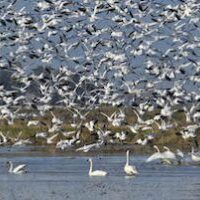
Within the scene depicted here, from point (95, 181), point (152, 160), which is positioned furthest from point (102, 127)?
point (95, 181)

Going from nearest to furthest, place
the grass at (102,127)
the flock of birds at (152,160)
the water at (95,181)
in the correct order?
the water at (95,181)
the flock of birds at (152,160)
the grass at (102,127)

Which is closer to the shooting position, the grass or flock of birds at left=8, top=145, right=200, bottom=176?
flock of birds at left=8, top=145, right=200, bottom=176

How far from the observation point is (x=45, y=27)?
28297 mm

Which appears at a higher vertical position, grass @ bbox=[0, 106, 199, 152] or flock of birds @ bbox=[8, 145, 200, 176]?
flock of birds @ bbox=[8, 145, 200, 176]

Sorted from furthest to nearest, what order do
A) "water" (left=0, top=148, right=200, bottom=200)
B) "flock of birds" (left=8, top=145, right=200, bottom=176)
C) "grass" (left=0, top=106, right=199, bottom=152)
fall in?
"grass" (left=0, top=106, right=199, bottom=152)
"flock of birds" (left=8, top=145, right=200, bottom=176)
"water" (left=0, top=148, right=200, bottom=200)

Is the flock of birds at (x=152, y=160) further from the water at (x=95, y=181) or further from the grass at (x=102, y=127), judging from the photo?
the grass at (x=102, y=127)

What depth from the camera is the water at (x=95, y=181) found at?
2564cm

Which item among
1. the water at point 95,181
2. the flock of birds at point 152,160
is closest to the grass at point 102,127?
the water at point 95,181

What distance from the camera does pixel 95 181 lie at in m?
29.4

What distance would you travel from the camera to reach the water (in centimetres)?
2564

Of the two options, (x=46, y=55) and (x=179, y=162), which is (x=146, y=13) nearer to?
(x=46, y=55)

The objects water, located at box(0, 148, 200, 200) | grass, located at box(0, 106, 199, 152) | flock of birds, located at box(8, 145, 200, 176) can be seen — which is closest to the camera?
water, located at box(0, 148, 200, 200)

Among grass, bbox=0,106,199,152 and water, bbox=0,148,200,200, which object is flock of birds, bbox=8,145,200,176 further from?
grass, bbox=0,106,199,152

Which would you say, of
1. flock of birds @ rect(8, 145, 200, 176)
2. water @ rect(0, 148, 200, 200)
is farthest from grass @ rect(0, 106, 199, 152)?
flock of birds @ rect(8, 145, 200, 176)
